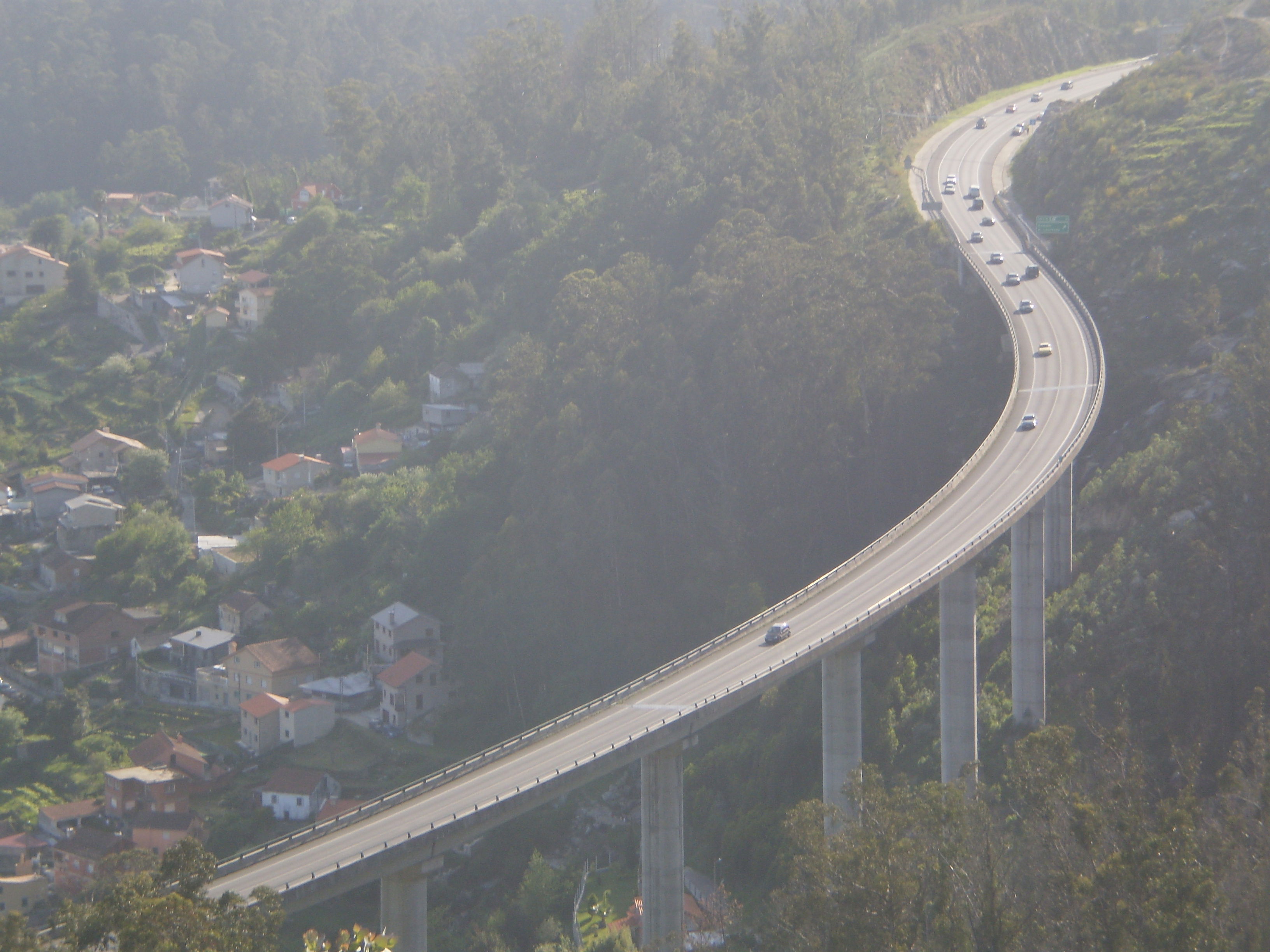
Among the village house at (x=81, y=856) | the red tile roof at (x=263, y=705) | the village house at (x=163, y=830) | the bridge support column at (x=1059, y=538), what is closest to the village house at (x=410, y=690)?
the red tile roof at (x=263, y=705)

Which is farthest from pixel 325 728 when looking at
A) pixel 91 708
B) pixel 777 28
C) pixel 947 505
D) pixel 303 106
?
pixel 303 106

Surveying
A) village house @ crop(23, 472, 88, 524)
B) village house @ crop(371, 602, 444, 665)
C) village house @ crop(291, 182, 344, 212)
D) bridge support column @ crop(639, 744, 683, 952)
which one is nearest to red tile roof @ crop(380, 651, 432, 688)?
village house @ crop(371, 602, 444, 665)

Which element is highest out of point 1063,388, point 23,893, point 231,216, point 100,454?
point 231,216

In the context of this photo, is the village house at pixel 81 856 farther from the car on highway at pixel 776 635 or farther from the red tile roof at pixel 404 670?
the car on highway at pixel 776 635

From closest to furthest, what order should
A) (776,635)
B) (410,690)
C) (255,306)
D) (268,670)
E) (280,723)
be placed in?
(776,635), (280,723), (410,690), (268,670), (255,306)

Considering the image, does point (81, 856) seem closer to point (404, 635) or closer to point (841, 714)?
point (404, 635)

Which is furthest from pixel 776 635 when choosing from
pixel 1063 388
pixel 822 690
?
pixel 1063 388
